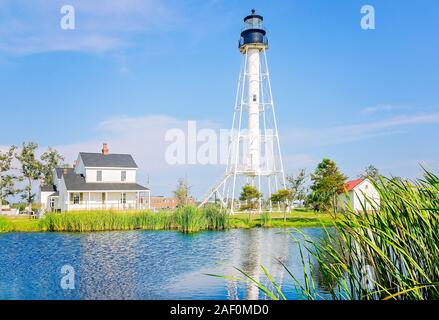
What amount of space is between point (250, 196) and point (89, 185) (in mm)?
12784

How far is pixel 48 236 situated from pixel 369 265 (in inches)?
777

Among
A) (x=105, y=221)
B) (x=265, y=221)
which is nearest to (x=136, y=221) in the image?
(x=105, y=221)

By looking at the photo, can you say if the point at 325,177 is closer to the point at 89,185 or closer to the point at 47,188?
the point at 89,185

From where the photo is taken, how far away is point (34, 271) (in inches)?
479

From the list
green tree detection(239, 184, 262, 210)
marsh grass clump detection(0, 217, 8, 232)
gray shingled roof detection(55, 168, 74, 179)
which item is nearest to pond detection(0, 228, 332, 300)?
marsh grass clump detection(0, 217, 8, 232)

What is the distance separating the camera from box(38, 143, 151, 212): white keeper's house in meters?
32.2

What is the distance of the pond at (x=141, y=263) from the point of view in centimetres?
970

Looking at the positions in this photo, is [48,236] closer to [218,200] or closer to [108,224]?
[108,224]

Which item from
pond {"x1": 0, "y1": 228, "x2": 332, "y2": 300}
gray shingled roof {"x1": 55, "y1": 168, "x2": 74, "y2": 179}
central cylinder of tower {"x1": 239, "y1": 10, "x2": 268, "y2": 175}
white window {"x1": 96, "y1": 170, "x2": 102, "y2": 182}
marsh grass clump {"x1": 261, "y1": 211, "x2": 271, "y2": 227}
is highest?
central cylinder of tower {"x1": 239, "y1": 10, "x2": 268, "y2": 175}

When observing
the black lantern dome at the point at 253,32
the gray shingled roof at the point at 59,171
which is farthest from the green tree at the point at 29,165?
the black lantern dome at the point at 253,32

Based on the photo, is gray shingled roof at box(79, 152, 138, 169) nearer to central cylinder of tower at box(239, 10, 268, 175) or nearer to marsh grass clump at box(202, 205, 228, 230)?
central cylinder of tower at box(239, 10, 268, 175)

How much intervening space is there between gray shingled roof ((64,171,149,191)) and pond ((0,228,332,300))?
426 inches

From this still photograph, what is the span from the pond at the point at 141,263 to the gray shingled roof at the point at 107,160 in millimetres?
13005

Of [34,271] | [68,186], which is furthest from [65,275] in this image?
[68,186]
